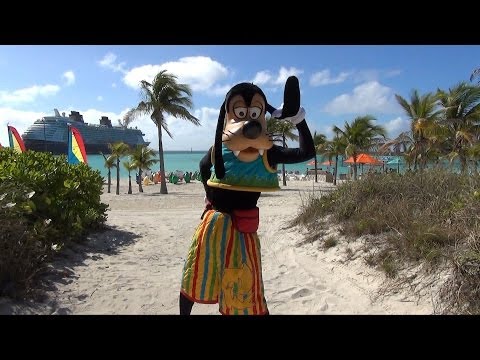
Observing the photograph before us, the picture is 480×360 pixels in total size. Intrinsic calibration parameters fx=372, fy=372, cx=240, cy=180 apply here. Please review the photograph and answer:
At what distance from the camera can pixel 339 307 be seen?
3633mm

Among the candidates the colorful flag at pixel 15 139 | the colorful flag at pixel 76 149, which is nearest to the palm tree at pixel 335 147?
the colorful flag at pixel 76 149

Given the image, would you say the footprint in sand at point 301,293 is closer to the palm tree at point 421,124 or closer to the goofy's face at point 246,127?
the goofy's face at point 246,127

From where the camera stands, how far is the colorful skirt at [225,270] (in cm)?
251

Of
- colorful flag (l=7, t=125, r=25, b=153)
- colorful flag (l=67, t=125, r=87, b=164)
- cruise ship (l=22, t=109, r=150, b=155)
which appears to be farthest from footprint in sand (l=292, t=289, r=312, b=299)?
cruise ship (l=22, t=109, r=150, b=155)

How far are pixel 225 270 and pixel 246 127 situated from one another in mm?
983

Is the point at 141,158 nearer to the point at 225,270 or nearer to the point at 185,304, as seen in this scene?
the point at 185,304

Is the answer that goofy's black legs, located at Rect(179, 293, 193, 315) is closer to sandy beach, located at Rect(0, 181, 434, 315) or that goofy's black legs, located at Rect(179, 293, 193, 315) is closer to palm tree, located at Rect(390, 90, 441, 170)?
sandy beach, located at Rect(0, 181, 434, 315)

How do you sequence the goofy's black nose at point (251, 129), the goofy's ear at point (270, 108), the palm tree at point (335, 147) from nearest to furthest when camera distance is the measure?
the goofy's black nose at point (251, 129), the goofy's ear at point (270, 108), the palm tree at point (335, 147)

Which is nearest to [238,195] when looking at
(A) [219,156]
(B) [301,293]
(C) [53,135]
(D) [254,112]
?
(A) [219,156]

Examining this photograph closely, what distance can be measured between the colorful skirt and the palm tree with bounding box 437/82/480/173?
1446 cm

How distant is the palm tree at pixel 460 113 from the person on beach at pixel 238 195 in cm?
1424
